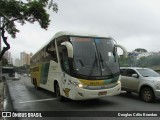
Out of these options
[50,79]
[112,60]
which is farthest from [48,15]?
[112,60]

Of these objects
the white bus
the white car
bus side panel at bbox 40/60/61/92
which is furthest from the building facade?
the white bus

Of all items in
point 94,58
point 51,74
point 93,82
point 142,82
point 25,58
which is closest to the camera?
point 93,82

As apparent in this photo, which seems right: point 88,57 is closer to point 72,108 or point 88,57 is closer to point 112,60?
point 112,60

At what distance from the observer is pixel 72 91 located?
1111cm

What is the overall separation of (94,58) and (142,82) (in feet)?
10.1

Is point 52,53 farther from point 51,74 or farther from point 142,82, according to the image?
point 142,82

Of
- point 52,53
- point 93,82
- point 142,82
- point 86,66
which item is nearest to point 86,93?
point 93,82

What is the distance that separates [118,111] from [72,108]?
1998 millimetres

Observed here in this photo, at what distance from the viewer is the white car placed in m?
12.2

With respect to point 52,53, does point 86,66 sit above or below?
below

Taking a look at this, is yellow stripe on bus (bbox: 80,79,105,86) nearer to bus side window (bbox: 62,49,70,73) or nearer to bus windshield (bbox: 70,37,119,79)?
bus windshield (bbox: 70,37,119,79)

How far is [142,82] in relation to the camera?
42.6 ft

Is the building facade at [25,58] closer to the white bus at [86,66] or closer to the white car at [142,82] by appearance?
the white car at [142,82]

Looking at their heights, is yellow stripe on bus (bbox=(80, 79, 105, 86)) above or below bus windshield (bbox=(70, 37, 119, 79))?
below
